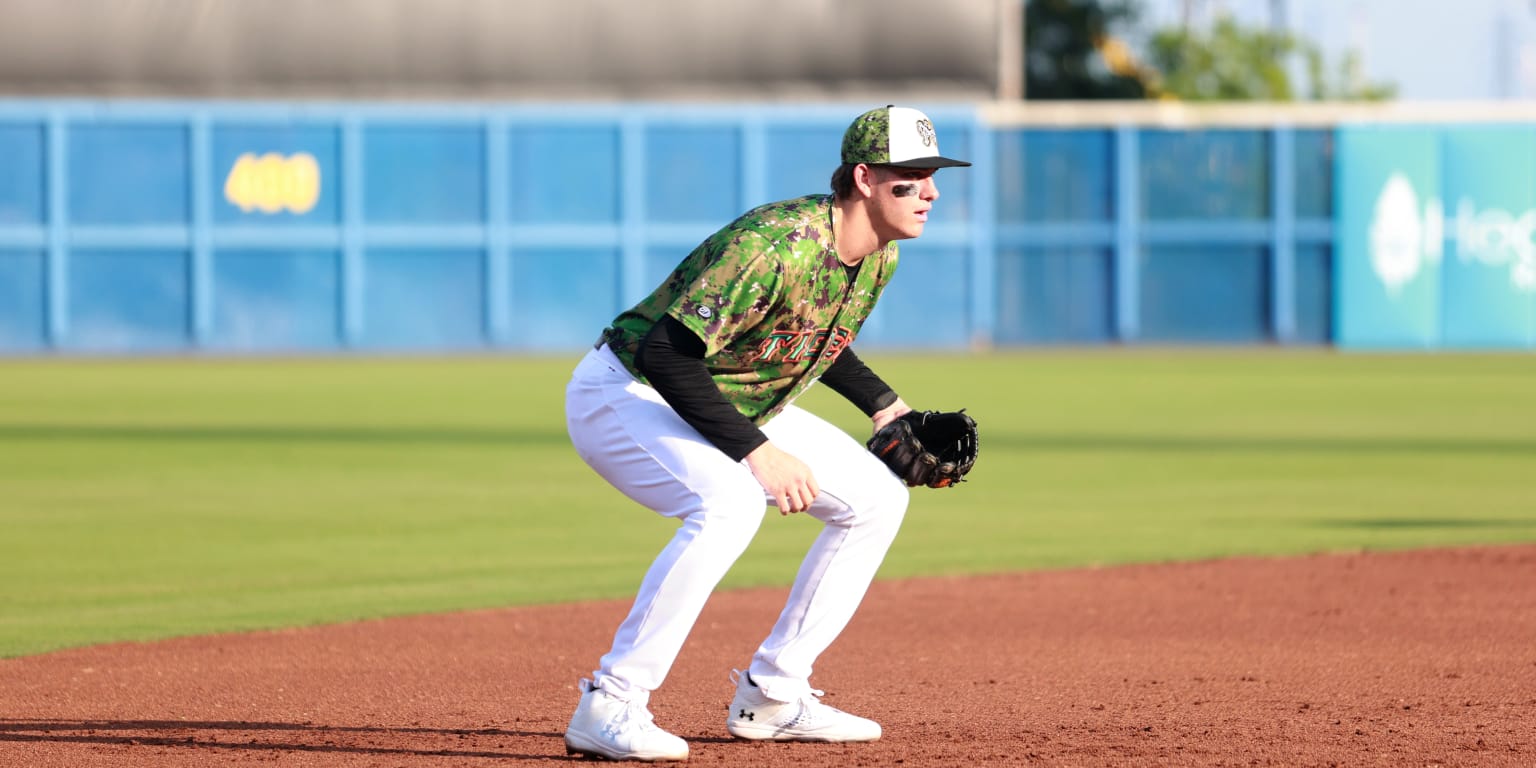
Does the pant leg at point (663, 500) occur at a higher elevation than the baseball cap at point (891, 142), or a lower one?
lower

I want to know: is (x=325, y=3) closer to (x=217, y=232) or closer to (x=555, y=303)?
(x=217, y=232)

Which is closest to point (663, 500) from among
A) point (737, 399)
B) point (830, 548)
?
point (737, 399)

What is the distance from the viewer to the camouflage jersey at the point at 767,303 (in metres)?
4.95

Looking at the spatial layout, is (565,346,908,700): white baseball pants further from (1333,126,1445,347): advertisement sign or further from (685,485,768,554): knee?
(1333,126,1445,347): advertisement sign

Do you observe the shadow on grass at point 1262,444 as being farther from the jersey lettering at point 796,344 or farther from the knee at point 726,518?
the knee at point 726,518

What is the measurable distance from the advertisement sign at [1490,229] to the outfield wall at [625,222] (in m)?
0.05

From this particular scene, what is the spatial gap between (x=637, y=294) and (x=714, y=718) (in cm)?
2444

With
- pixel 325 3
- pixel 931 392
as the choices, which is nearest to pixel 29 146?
pixel 325 3

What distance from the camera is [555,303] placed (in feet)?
101

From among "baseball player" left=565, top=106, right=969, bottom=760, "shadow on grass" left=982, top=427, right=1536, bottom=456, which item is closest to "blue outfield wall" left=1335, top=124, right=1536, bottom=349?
"shadow on grass" left=982, top=427, right=1536, bottom=456

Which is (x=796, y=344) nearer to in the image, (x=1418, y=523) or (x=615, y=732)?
(x=615, y=732)

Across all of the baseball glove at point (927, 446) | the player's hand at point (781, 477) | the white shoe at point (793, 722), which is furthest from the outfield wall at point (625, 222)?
the player's hand at point (781, 477)

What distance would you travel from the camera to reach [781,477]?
5.08 metres

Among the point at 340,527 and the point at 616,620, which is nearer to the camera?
the point at 616,620
